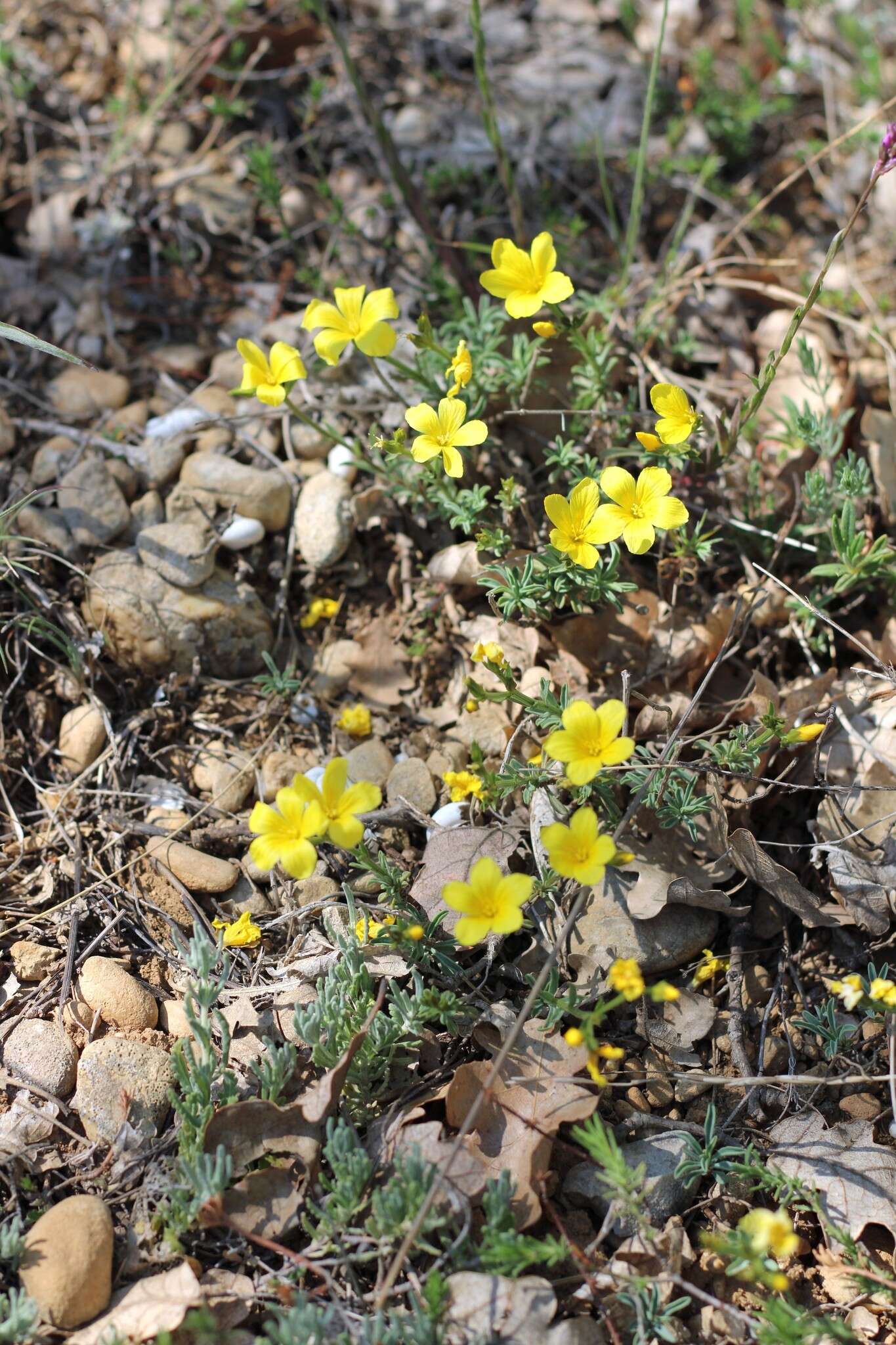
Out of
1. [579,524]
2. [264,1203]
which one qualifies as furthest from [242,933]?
[579,524]

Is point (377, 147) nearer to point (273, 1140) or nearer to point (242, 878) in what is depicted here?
point (242, 878)

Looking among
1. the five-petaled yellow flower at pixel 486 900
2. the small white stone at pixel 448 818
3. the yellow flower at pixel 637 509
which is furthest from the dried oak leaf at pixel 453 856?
the yellow flower at pixel 637 509

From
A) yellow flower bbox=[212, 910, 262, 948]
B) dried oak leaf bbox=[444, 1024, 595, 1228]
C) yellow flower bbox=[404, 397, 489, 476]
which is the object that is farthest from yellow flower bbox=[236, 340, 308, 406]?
dried oak leaf bbox=[444, 1024, 595, 1228]

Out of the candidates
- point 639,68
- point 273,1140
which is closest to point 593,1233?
point 273,1140

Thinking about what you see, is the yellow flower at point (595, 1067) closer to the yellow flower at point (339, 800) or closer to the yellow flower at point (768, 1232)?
the yellow flower at point (768, 1232)

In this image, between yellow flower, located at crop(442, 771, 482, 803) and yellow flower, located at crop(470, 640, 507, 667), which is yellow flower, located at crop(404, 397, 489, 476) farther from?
yellow flower, located at crop(442, 771, 482, 803)
